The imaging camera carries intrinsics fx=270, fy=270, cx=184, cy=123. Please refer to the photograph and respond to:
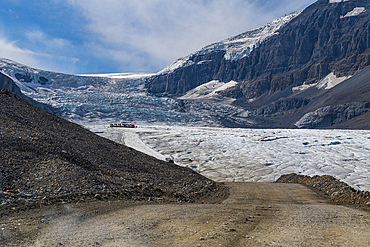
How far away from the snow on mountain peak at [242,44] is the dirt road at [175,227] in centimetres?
17018

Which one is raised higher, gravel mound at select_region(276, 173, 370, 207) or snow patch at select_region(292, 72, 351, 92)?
snow patch at select_region(292, 72, 351, 92)

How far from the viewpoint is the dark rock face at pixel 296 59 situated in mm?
126188

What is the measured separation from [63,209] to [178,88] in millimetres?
177048

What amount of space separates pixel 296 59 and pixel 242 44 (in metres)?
39.0

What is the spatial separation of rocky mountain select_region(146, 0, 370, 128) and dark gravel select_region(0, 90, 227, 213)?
7597 centimetres

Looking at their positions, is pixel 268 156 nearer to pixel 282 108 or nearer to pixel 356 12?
pixel 282 108

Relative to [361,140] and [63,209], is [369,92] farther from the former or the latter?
[63,209]

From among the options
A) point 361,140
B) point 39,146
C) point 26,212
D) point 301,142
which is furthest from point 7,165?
point 361,140

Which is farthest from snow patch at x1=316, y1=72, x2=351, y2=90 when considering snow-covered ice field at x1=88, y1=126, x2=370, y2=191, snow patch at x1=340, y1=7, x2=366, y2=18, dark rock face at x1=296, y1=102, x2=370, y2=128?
snow-covered ice field at x1=88, y1=126, x2=370, y2=191

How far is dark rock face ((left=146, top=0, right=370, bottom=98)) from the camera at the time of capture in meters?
126

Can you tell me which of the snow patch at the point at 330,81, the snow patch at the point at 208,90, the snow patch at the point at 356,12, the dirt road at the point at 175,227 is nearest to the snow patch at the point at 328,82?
the snow patch at the point at 330,81

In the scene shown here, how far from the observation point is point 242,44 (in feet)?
574

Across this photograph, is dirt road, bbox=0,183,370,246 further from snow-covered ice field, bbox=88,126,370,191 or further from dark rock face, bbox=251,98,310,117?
dark rock face, bbox=251,98,310,117

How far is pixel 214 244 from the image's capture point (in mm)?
3902
